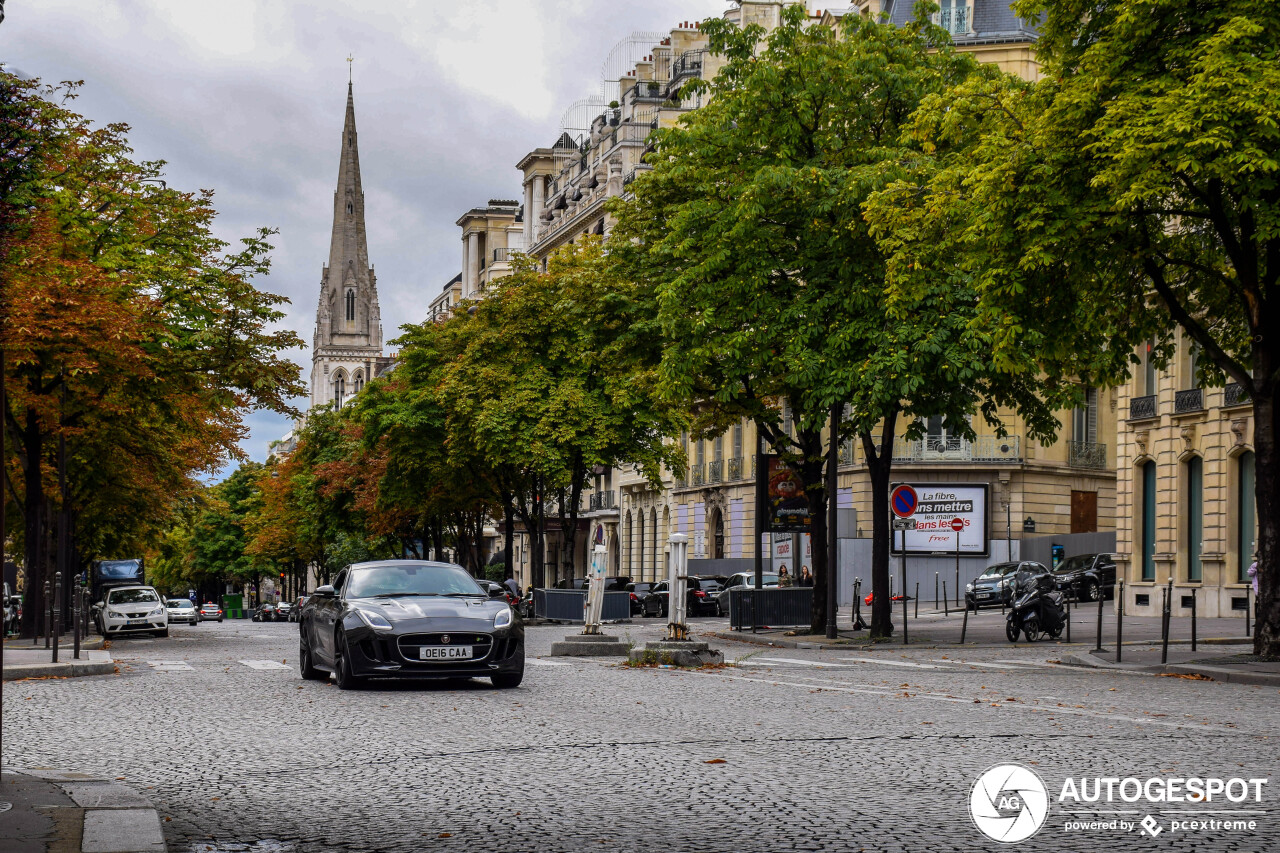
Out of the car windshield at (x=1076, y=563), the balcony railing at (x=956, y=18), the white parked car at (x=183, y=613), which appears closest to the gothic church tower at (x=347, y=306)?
the white parked car at (x=183, y=613)

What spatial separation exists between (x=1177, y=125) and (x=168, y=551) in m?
77.1

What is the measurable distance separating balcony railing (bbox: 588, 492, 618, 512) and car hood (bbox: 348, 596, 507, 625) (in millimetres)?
65713

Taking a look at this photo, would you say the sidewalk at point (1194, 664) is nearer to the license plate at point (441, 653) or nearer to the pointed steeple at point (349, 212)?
the license plate at point (441, 653)

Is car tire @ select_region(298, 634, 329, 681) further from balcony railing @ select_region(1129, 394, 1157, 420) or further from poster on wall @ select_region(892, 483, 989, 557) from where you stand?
poster on wall @ select_region(892, 483, 989, 557)

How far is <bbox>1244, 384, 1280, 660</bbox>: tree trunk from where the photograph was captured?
1997cm

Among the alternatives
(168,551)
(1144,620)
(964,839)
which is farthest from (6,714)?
(168,551)

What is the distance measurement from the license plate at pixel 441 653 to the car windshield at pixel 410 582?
1136mm

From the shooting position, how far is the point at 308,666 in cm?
1886

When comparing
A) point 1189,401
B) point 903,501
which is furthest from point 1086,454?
point 903,501

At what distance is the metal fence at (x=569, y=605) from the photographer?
45.2 m

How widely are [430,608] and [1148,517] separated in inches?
1166

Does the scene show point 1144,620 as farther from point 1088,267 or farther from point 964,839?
point 964,839

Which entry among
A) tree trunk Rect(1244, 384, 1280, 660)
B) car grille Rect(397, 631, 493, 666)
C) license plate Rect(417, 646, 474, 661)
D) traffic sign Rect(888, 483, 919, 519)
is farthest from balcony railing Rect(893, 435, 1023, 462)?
license plate Rect(417, 646, 474, 661)

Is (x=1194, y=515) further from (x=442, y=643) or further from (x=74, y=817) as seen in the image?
(x=74, y=817)
